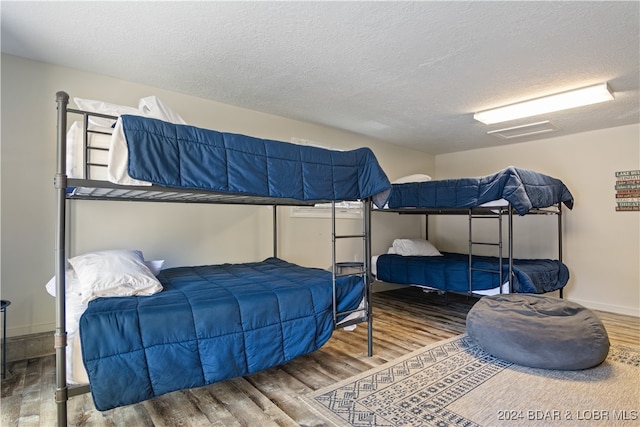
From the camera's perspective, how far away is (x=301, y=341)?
232 cm

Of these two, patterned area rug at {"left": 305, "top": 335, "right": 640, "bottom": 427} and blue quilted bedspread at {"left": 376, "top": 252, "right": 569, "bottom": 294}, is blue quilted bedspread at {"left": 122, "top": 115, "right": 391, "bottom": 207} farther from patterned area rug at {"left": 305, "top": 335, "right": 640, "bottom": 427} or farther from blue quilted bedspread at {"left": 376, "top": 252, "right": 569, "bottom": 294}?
blue quilted bedspread at {"left": 376, "top": 252, "right": 569, "bottom": 294}

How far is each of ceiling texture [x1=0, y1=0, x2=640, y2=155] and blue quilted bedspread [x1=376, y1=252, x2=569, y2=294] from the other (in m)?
1.83

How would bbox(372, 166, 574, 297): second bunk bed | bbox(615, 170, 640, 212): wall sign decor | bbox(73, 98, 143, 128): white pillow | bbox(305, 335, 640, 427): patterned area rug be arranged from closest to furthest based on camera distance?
bbox(305, 335, 640, 427): patterned area rug < bbox(73, 98, 143, 128): white pillow < bbox(372, 166, 574, 297): second bunk bed < bbox(615, 170, 640, 212): wall sign decor

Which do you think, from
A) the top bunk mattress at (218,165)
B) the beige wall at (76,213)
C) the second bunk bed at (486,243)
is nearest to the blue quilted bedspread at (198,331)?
the top bunk mattress at (218,165)

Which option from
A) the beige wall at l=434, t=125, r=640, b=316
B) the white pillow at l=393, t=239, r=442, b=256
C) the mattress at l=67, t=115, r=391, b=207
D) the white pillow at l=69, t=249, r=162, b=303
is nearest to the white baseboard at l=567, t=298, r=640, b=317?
the beige wall at l=434, t=125, r=640, b=316

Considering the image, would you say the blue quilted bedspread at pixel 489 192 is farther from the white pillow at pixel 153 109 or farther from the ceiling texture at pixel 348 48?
the white pillow at pixel 153 109

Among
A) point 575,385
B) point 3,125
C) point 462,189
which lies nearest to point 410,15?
point 462,189

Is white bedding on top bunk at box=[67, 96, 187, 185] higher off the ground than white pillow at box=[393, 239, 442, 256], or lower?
higher

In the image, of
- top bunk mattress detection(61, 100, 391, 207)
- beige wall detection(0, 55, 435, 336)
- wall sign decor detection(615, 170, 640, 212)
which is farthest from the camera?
wall sign decor detection(615, 170, 640, 212)

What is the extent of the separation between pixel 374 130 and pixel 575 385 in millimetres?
3534

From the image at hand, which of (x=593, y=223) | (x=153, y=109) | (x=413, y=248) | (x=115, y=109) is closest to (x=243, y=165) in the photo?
(x=153, y=109)

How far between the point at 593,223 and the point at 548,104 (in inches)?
88.4

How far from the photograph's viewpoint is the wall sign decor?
164 inches

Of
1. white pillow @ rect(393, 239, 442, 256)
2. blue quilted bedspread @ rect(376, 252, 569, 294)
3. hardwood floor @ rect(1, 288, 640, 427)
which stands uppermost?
white pillow @ rect(393, 239, 442, 256)
